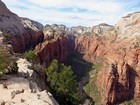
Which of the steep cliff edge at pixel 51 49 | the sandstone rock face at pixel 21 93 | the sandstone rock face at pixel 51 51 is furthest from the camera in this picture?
the steep cliff edge at pixel 51 49

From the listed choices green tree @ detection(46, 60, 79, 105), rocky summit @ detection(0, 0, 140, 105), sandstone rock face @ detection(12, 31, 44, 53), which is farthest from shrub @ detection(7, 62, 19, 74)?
sandstone rock face @ detection(12, 31, 44, 53)

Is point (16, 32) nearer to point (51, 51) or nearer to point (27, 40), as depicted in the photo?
point (27, 40)

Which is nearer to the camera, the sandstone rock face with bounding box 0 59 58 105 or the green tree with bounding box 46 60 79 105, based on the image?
the sandstone rock face with bounding box 0 59 58 105

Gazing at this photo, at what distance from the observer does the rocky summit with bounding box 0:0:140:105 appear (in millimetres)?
31516

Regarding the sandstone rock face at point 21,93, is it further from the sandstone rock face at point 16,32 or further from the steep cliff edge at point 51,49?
the steep cliff edge at point 51,49

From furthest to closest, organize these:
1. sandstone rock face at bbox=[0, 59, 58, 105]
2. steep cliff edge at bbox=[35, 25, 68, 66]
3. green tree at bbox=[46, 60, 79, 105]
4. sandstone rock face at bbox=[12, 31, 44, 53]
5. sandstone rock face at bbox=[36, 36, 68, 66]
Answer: steep cliff edge at bbox=[35, 25, 68, 66] → sandstone rock face at bbox=[36, 36, 68, 66] → sandstone rock face at bbox=[12, 31, 44, 53] → green tree at bbox=[46, 60, 79, 105] → sandstone rock face at bbox=[0, 59, 58, 105]

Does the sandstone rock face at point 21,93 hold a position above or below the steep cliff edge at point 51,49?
above

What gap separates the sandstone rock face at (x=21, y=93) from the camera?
26792 millimetres

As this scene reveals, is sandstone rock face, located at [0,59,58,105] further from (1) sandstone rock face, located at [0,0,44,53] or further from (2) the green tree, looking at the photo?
(1) sandstone rock face, located at [0,0,44,53]

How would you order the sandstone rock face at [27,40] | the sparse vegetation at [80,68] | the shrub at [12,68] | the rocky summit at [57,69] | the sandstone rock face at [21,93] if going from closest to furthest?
the sandstone rock face at [21,93], the rocky summit at [57,69], the shrub at [12,68], the sandstone rock face at [27,40], the sparse vegetation at [80,68]

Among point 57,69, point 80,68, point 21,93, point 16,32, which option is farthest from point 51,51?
point 21,93

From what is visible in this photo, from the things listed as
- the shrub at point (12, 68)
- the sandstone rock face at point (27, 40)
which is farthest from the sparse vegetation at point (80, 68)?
the shrub at point (12, 68)

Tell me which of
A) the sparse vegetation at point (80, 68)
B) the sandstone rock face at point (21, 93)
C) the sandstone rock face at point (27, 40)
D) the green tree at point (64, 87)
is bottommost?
the sparse vegetation at point (80, 68)

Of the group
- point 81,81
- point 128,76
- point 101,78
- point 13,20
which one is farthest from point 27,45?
point 128,76
